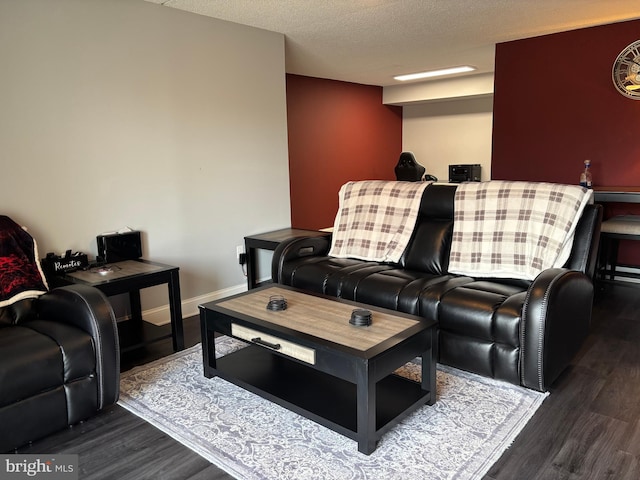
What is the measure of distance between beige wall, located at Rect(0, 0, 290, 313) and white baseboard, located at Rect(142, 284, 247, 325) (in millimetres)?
32

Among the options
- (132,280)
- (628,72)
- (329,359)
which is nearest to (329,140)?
(628,72)

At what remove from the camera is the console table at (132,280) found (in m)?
2.65

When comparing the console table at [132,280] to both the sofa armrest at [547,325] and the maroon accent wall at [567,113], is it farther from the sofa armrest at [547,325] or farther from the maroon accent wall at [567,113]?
the maroon accent wall at [567,113]

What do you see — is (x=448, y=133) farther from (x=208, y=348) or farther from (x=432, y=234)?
(x=208, y=348)

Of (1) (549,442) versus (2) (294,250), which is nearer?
(1) (549,442)

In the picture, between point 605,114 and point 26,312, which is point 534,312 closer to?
point 26,312

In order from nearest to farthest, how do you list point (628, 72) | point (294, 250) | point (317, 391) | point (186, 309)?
1. point (317, 391)
2. point (294, 250)
3. point (186, 309)
4. point (628, 72)

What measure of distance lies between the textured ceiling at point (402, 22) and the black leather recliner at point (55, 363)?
217 cm

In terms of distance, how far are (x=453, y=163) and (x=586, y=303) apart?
5264 mm

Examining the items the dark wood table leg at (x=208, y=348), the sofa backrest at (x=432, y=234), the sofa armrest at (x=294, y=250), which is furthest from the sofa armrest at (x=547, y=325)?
the sofa armrest at (x=294, y=250)

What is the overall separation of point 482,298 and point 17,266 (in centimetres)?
243

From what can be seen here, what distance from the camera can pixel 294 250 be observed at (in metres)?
3.44

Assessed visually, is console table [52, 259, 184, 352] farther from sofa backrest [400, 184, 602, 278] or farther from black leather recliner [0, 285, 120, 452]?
sofa backrest [400, 184, 602, 278]

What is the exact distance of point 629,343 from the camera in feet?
9.62
